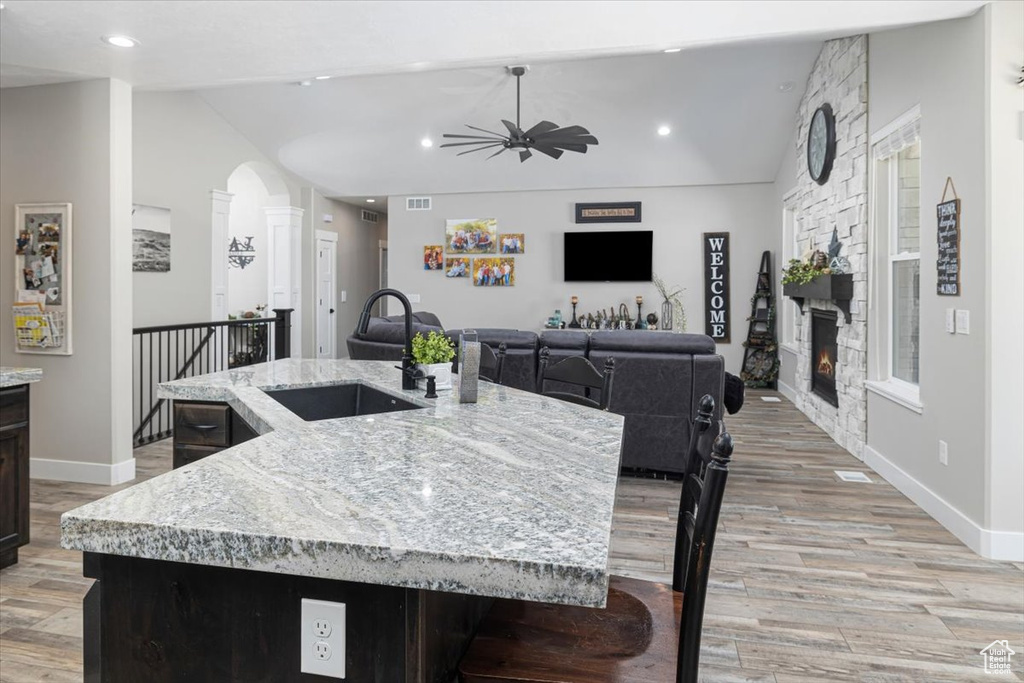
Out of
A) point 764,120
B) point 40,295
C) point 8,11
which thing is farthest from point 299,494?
point 764,120

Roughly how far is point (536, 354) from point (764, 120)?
4.80 m

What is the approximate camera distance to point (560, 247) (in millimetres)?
9156

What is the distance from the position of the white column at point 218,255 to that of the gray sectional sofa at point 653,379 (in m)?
3.84

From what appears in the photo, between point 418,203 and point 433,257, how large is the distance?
32.8 inches

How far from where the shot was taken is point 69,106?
14.0 feet

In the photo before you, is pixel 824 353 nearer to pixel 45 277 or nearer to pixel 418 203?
pixel 418 203

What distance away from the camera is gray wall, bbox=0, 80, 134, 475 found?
13.9ft

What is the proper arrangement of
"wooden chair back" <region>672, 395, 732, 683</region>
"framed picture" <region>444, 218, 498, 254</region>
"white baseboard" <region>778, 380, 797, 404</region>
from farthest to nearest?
"framed picture" <region>444, 218, 498, 254</region> → "white baseboard" <region>778, 380, 797, 404</region> → "wooden chair back" <region>672, 395, 732, 683</region>

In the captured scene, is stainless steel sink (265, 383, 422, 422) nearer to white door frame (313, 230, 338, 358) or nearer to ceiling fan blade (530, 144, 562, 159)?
ceiling fan blade (530, 144, 562, 159)

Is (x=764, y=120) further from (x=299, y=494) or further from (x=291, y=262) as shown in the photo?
(x=299, y=494)

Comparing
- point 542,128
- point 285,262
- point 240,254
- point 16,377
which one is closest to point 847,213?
point 542,128

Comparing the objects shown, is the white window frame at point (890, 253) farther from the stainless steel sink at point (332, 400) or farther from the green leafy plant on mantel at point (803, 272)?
the stainless steel sink at point (332, 400)

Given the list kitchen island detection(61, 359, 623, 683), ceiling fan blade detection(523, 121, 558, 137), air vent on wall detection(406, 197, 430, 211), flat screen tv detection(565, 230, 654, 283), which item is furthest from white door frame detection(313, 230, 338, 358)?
kitchen island detection(61, 359, 623, 683)

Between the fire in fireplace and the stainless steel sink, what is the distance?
4.42 meters
